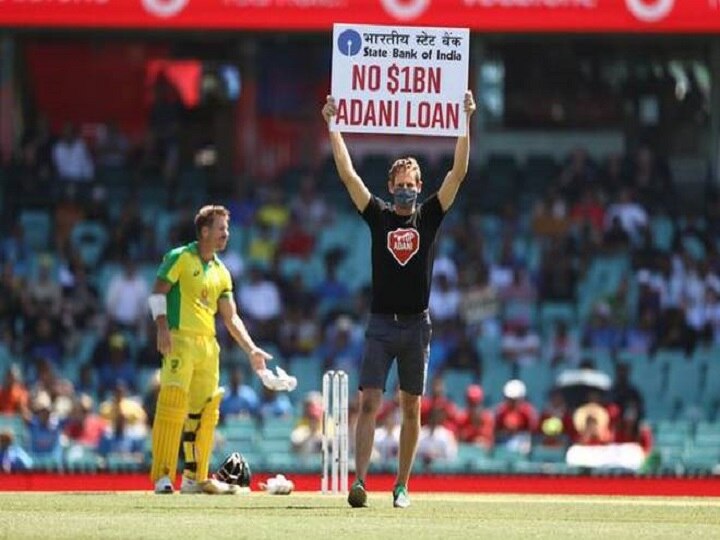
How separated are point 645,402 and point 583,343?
122 centimetres

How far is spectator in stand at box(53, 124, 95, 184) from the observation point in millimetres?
28953

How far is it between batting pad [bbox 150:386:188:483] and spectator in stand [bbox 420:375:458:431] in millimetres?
7326

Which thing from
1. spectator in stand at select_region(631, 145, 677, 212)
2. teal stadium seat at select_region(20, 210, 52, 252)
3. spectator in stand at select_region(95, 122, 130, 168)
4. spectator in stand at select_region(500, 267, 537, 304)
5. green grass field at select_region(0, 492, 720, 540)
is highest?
spectator in stand at select_region(95, 122, 130, 168)

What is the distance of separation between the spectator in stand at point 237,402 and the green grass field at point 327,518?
790cm

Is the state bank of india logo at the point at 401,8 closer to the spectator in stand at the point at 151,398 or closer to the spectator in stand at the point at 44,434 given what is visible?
the spectator in stand at the point at 151,398

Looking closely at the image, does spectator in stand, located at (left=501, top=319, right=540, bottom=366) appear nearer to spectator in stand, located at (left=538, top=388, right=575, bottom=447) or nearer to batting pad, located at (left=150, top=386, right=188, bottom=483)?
spectator in stand, located at (left=538, top=388, right=575, bottom=447)

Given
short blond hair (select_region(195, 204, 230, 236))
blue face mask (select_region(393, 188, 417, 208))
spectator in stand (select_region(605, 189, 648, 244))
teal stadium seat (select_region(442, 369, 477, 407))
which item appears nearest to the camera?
blue face mask (select_region(393, 188, 417, 208))

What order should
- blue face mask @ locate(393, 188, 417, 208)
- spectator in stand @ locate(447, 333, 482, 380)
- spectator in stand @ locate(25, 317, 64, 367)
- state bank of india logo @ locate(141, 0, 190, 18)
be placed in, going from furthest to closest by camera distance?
state bank of india logo @ locate(141, 0, 190, 18) → spectator in stand @ locate(25, 317, 64, 367) → spectator in stand @ locate(447, 333, 482, 380) → blue face mask @ locate(393, 188, 417, 208)

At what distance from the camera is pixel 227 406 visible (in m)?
23.1

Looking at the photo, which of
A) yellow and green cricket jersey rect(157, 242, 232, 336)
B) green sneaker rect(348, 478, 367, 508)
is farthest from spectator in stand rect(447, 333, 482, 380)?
green sneaker rect(348, 478, 367, 508)

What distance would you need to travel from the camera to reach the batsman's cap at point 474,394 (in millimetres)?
22828

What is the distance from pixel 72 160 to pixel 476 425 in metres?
8.82

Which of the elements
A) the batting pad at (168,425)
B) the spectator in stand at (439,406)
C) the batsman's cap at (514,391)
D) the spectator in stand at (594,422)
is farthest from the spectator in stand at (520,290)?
the batting pad at (168,425)

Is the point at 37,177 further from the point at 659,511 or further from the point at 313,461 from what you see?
the point at 659,511
